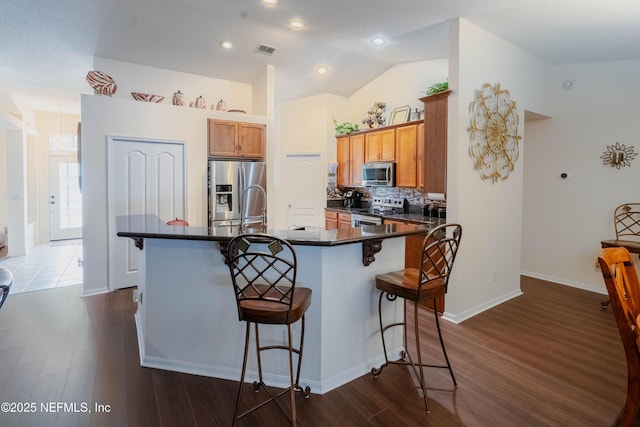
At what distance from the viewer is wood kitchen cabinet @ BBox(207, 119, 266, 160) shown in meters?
4.66

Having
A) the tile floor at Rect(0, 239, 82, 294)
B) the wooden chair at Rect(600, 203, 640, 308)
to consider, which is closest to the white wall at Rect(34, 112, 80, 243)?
the tile floor at Rect(0, 239, 82, 294)

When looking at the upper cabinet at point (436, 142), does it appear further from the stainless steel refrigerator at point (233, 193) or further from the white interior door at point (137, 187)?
the white interior door at point (137, 187)

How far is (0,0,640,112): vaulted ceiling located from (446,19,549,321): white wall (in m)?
0.20

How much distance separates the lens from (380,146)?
16.9 feet

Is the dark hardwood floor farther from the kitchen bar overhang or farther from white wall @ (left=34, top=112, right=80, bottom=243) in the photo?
white wall @ (left=34, top=112, right=80, bottom=243)

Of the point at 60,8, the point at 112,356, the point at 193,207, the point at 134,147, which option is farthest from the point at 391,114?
the point at 112,356

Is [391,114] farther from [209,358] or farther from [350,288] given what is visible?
[209,358]

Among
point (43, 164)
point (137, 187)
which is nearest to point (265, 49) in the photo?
point (137, 187)

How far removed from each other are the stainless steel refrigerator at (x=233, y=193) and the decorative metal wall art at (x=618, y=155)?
450 cm

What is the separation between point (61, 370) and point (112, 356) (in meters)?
0.32

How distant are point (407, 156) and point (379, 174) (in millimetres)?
535

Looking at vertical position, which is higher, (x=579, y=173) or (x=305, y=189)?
(x=579, y=173)

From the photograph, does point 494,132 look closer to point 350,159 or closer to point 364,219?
point 364,219

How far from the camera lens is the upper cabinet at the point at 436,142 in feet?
11.4
